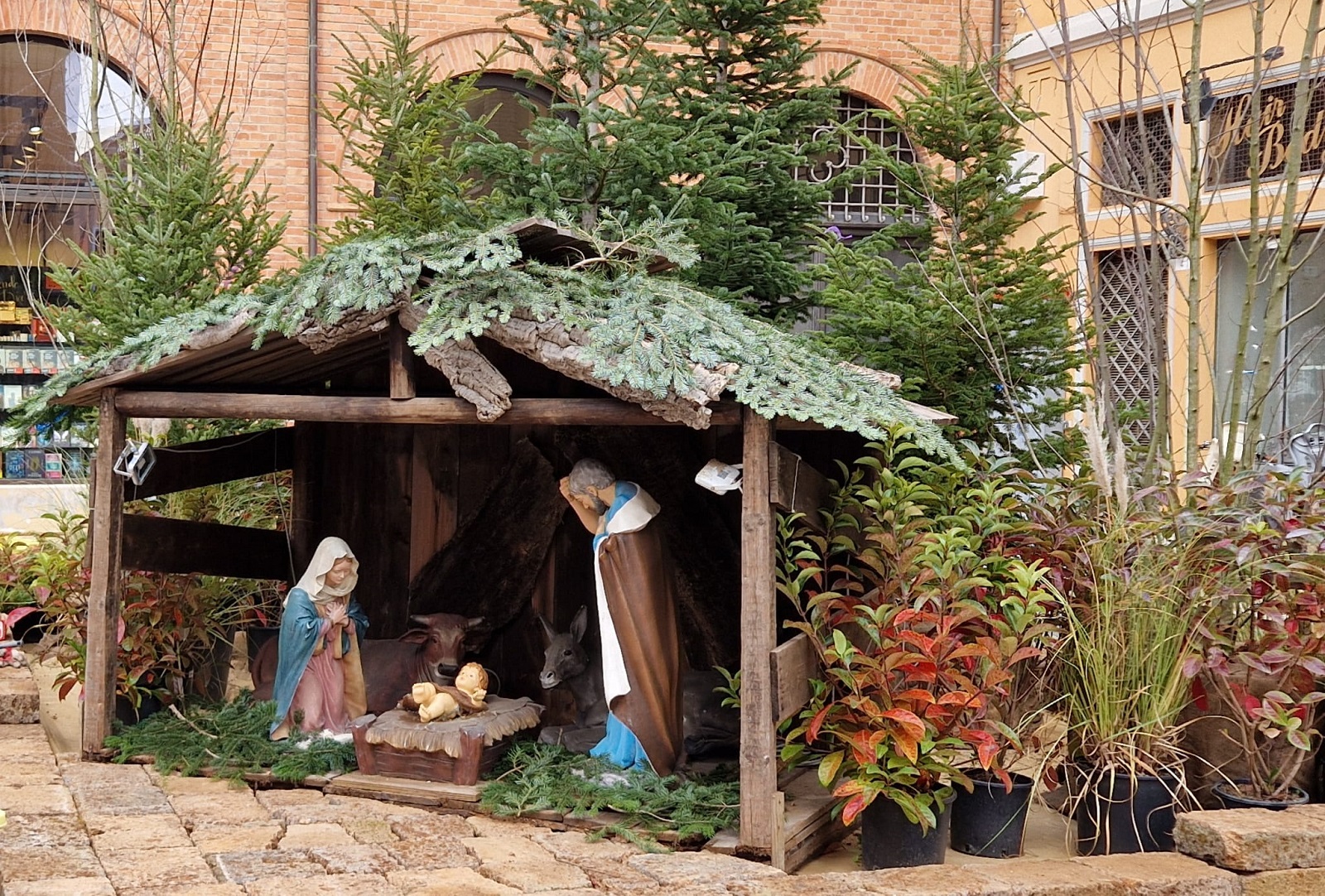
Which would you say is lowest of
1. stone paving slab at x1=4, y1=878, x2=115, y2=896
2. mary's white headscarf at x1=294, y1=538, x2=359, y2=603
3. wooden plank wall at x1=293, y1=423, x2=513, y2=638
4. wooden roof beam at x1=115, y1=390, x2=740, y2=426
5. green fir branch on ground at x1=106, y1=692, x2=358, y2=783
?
stone paving slab at x1=4, y1=878, x2=115, y2=896

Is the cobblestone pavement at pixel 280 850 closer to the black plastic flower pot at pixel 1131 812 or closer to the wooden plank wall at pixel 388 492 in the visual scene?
the black plastic flower pot at pixel 1131 812

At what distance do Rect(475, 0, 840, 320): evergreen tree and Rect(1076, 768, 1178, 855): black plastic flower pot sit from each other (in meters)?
3.26

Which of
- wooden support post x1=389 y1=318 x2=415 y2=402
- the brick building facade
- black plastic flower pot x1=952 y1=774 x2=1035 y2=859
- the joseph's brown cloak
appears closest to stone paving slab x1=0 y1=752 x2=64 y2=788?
wooden support post x1=389 y1=318 x2=415 y2=402

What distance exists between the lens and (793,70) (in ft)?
28.5

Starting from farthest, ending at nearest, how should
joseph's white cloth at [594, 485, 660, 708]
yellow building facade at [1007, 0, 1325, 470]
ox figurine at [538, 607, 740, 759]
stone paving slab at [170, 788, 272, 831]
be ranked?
yellow building facade at [1007, 0, 1325, 470] → ox figurine at [538, 607, 740, 759] → joseph's white cloth at [594, 485, 660, 708] → stone paving slab at [170, 788, 272, 831]

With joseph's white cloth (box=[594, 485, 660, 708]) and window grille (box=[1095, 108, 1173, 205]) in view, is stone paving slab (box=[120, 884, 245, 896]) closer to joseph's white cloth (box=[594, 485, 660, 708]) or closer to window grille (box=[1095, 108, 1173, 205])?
joseph's white cloth (box=[594, 485, 660, 708])

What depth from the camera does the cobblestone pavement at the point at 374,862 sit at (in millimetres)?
4922

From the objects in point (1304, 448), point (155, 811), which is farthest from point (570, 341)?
point (1304, 448)

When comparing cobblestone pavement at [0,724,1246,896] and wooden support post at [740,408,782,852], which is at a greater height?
wooden support post at [740,408,782,852]

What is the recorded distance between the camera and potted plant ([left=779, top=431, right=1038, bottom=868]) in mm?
5324

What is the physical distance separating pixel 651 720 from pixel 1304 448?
6.60 m

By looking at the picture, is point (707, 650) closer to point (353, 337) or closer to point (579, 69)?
point (353, 337)

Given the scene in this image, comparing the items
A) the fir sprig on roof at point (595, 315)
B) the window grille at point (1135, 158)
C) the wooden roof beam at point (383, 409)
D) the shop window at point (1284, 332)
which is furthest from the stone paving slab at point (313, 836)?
the shop window at point (1284, 332)

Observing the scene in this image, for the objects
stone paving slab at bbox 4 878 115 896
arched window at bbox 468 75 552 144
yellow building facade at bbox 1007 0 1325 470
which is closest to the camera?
stone paving slab at bbox 4 878 115 896
